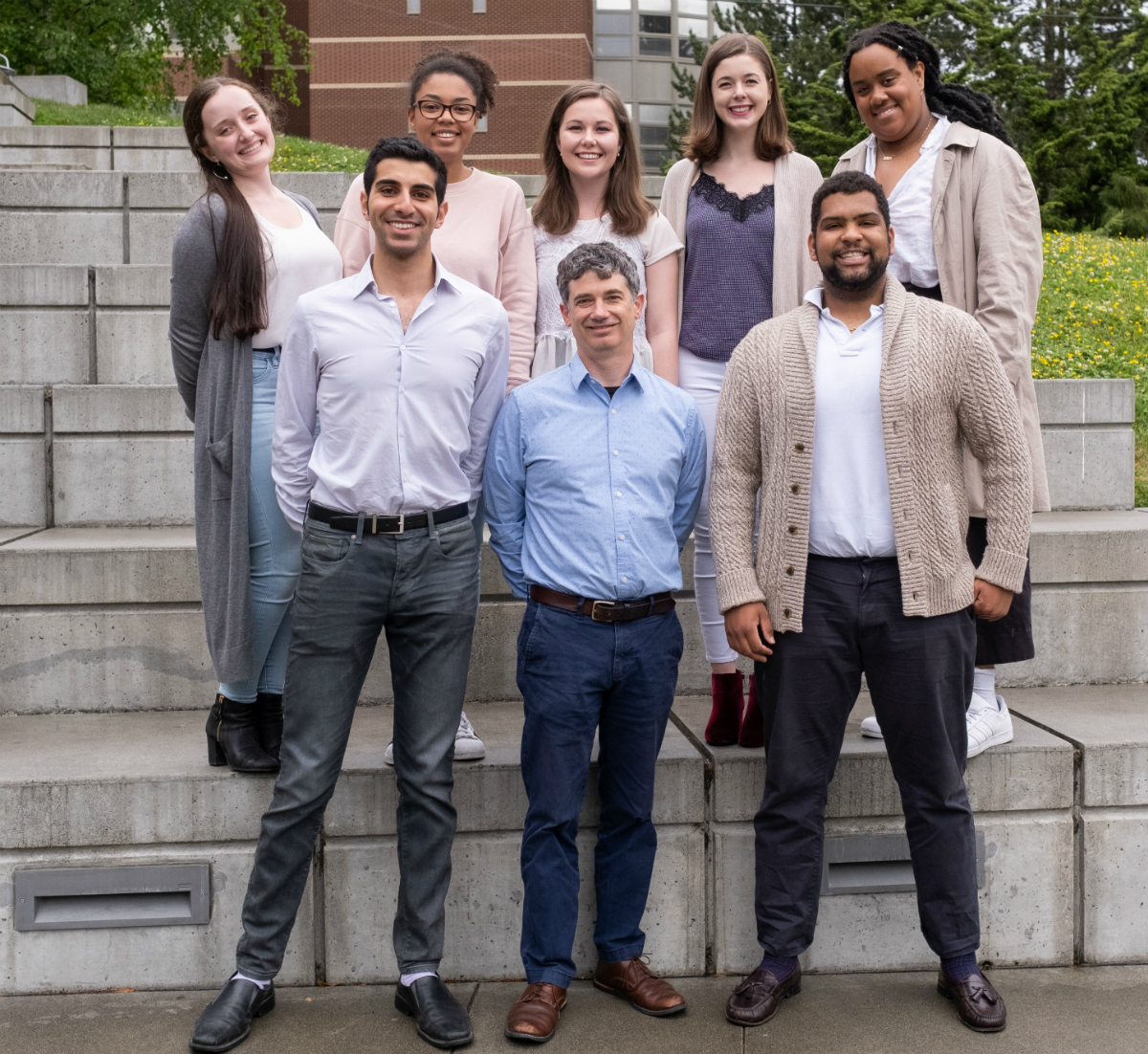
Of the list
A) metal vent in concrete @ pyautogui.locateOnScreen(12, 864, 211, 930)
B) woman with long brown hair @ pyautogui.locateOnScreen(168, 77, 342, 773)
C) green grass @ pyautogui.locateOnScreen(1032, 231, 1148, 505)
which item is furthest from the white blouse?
green grass @ pyautogui.locateOnScreen(1032, 231, 1148, 505)

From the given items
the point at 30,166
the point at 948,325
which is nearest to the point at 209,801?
the point at 948,325

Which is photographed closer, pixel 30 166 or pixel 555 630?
pixel 555 630

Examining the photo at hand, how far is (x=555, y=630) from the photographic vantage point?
308 centimetres

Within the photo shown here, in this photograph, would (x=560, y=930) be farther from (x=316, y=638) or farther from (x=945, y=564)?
(x=945, y=564)

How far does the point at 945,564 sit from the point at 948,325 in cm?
60

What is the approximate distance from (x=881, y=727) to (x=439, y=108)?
7.06ft

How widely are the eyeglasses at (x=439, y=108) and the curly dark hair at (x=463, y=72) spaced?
0.15ft

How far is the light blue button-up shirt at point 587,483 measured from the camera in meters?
3.10

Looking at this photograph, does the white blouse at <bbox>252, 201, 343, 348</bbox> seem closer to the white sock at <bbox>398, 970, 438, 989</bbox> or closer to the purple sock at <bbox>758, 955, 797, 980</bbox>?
the white sock at <bbox>398, 970, 438, 989</bbox>

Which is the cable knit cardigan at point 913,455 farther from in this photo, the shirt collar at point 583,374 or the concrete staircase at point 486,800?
the concrete staircase at point 486,800

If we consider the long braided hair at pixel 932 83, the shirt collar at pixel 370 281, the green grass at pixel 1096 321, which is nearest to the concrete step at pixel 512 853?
the shirt collar at pixel 370 281

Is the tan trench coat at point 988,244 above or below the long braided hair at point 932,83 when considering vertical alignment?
below

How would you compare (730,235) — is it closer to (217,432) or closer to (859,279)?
(859,279)

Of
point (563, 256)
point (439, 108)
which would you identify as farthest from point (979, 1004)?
point (439, 108)
